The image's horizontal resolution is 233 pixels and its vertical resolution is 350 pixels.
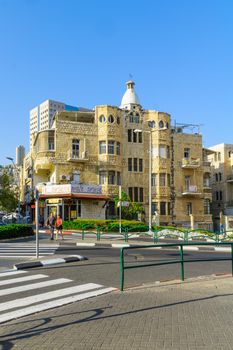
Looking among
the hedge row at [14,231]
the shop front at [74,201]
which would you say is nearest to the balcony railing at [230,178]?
the shop front at [74,201]

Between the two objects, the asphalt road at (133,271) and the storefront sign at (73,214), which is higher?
the storefront sign at (73,214)

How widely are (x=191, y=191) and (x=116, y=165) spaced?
10.5 metres

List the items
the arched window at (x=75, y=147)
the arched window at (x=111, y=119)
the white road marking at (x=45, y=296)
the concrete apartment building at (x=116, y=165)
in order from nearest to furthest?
1. the white road marking at (x=45, y=296)
2. the concrete apartment building at (x=116, y=165)
3. the arched window at (x=75, y=147)
4. the arched window at (x=111, y=119)

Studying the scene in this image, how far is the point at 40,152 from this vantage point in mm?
45438

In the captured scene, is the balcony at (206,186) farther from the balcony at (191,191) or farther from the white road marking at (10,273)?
the white road marking at (10,273)

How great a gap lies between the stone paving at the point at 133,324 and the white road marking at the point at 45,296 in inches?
31.6

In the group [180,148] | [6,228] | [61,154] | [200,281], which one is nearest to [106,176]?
[61,154]

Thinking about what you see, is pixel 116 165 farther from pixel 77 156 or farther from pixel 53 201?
pixel 53 201

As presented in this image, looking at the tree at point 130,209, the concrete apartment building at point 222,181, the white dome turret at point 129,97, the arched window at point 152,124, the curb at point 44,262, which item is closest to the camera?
the curb at point 44,262

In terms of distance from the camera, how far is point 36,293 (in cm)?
933

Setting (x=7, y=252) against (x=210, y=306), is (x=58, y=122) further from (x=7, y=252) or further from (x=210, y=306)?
(x=210, y=306)

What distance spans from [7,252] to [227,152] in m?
52.9

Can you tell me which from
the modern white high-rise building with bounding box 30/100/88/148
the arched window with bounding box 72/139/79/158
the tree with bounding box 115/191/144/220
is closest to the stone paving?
the tree with bounding box 115/191/144/220

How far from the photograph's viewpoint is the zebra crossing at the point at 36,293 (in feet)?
25.7
